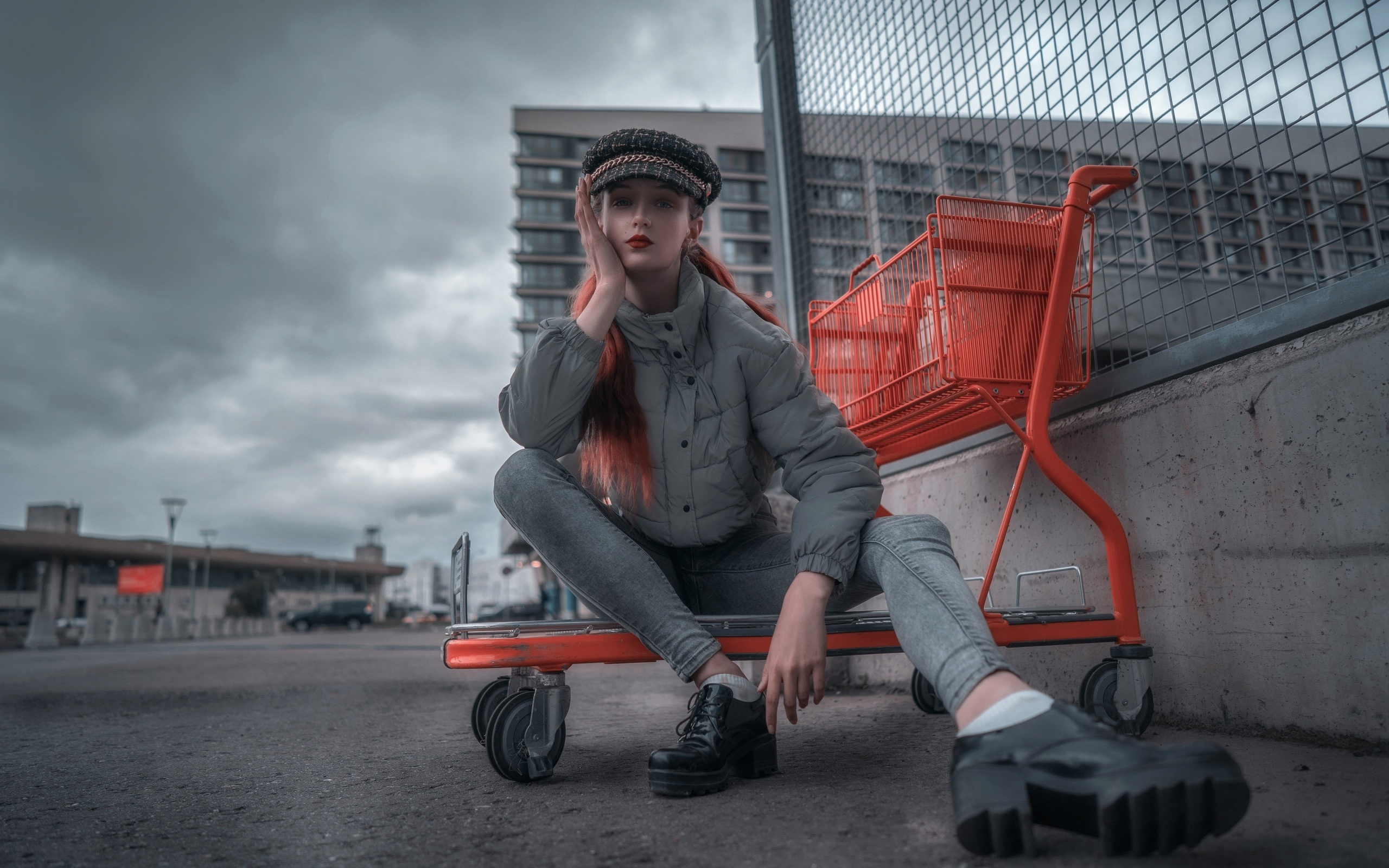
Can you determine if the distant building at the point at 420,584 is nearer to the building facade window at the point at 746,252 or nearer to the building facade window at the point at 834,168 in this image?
the building facade window at the point at 746,252

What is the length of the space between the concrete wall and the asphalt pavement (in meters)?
0.15

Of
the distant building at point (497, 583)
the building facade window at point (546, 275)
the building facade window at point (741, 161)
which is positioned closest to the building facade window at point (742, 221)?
the building facade window at point (741, 161)

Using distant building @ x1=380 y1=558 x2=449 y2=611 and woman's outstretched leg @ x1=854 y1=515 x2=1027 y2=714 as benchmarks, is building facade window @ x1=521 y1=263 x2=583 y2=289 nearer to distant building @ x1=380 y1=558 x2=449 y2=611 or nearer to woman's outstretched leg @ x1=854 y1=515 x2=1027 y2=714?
woman's outstretched leg @ x1=854 y1=515 x2=1027 y2=714

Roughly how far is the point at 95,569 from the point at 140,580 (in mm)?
6974

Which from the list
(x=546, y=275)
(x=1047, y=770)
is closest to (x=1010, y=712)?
(x=1047, y=770)

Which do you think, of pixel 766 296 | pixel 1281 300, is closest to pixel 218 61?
pixel 766 296

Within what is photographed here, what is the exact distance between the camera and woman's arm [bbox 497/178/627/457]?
177 centimetres

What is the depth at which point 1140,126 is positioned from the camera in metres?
2.40

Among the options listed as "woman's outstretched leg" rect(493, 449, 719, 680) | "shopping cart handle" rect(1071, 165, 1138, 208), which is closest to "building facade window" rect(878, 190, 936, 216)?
"shopping cart handle" rect(1071, 165, 1138, 208)

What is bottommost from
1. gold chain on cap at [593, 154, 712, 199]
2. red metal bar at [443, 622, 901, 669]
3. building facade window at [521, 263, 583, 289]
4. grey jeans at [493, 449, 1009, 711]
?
red metal bar at [443, 622, 901, 669]

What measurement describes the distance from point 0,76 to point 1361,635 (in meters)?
30.2

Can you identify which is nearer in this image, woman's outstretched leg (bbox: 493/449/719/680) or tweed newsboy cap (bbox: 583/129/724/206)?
woman's outstretched leg (bbox: 493/449/719/680)

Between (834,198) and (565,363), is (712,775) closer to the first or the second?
(565,363)

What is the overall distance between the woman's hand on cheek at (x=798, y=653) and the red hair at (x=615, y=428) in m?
0.58
